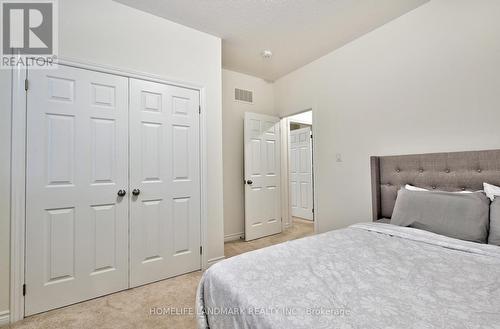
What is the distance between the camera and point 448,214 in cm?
165

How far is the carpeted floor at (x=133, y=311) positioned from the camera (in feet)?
5.37

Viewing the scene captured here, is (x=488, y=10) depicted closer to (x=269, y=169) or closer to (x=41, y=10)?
(x=269, y=169)

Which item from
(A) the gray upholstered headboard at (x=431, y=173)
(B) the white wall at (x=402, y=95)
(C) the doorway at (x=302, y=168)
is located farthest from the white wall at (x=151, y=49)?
(C) the doorway at (x=302, y=168)

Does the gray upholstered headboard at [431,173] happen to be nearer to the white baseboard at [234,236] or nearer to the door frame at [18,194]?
the white baseboard at [234,236]

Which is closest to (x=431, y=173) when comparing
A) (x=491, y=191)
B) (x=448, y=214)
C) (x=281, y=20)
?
(x=491, y=191)

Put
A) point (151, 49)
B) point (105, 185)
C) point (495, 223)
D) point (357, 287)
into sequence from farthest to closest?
point (151, 49), point (105, 185), point (495, 223), point (357, 287)

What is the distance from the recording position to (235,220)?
3564mm

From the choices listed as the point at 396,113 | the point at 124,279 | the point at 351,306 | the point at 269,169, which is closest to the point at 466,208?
the point at 396,113

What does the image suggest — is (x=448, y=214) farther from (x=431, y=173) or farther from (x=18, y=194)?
(x=18, y=194)

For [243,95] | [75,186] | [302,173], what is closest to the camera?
[75,186]

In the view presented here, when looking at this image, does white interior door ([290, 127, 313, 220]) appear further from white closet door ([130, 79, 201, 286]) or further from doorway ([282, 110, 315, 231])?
white closet door ([130, 79, 201, 286])

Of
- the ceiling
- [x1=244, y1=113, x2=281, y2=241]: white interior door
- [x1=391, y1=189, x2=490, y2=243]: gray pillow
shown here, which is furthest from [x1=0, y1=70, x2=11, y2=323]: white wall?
[x1=391, y1=189, x2=490, y2=243]: gray pillow

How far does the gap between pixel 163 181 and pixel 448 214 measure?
2.40m

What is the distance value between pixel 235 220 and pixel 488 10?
3.46m
